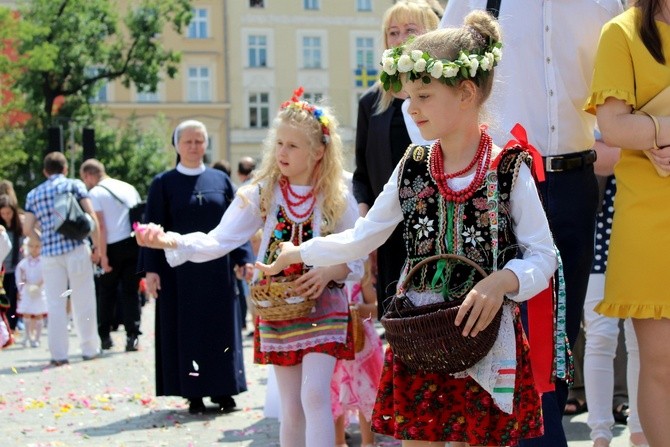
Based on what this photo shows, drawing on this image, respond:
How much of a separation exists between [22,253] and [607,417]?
43.4 ft

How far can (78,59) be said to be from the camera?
2010 inches

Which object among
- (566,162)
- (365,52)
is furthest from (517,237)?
(365,52)

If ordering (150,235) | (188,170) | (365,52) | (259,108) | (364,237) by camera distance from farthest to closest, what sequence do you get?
(365,52) < (259,108) < (188,170) < (150,235) < (364,237)

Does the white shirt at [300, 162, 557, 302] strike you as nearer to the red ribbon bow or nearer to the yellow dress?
the red ribbon bow

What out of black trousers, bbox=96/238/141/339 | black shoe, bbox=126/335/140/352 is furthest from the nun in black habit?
black trousers, bbox=96/238/141/339

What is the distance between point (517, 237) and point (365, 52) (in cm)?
6717

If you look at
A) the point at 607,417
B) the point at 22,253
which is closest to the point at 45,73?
the point at 22,253

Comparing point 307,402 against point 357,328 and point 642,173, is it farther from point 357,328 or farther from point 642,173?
point 642,173

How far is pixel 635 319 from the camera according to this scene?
4.88 m

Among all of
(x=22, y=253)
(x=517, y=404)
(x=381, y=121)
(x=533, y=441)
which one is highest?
(x=381, y=121)

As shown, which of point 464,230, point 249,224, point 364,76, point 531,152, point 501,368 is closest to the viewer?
point 501,368

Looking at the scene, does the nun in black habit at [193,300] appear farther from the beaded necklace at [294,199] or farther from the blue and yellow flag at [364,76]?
the blue and yellow flag at [364,76]

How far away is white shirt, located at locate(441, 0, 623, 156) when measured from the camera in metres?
5.16

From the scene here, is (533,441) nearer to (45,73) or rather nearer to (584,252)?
(584,252)
